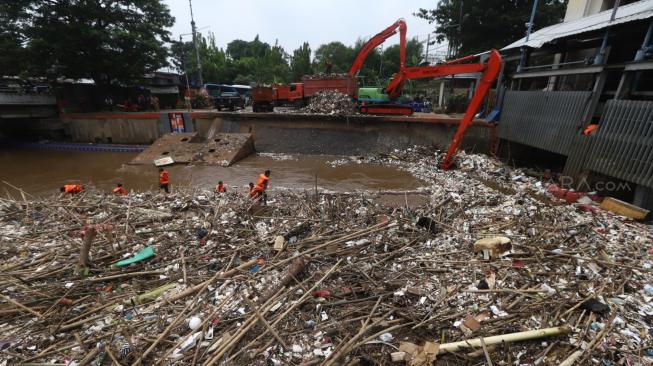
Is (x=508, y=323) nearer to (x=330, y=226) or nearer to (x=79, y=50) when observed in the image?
(x=330, y=226)

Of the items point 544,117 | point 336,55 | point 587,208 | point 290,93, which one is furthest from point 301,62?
point 587,208

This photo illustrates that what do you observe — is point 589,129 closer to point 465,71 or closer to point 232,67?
point 465,71

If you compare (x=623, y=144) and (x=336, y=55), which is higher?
(x=336, y=55)

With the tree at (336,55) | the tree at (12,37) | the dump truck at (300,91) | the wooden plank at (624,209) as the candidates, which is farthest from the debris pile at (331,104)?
the tree at (336,55)

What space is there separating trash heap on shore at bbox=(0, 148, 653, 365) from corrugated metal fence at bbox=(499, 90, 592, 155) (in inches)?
124

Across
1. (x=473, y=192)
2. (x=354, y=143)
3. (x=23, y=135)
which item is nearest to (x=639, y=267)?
(x=473, y=192)

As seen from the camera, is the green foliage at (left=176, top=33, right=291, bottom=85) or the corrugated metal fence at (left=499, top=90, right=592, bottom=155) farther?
the green foliage at (left=176, top=33, right=291, bottom=85)

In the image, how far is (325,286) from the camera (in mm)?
3875

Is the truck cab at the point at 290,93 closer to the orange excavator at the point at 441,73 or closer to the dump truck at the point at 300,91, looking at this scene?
the dump truck at the point at 300,91

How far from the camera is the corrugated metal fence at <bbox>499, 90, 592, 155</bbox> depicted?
7.78 meters

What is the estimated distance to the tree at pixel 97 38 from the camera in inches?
661

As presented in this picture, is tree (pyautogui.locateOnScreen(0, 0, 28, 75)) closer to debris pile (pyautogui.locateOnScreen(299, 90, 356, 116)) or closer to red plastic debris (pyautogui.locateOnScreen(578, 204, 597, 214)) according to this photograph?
debris pile (pyautogui.locateOnScreen(299, 90, 356, 116))

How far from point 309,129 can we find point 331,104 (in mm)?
1768

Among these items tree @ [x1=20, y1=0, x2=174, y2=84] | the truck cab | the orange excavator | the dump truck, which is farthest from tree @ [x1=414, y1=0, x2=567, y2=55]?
tree @ [x1=20, y1=0, x2=174, y2=84]
